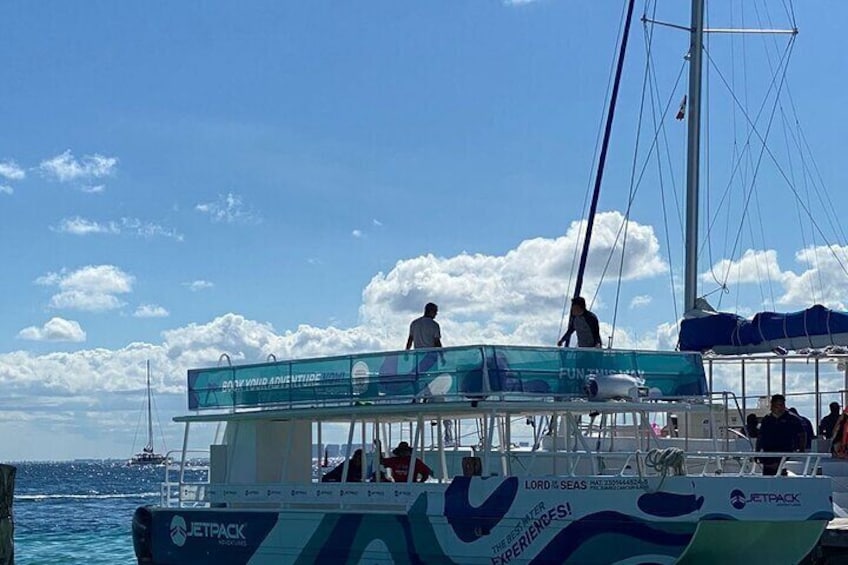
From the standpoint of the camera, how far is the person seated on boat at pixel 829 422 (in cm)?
1903

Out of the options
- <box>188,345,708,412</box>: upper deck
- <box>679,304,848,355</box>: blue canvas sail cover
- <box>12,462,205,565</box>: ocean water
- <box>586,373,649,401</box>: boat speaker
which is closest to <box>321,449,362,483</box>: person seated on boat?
<box>188,345,708,412</box>: upper deck

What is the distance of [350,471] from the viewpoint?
738 inches

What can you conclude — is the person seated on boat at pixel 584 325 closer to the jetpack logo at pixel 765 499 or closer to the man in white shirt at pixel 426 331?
the man in white shirt at pixel 426 331

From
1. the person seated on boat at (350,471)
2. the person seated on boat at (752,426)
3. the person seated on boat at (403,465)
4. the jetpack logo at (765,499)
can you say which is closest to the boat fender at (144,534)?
the person seated on boat at (350,471)

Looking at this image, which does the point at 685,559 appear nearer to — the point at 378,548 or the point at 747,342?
the point at 378,548

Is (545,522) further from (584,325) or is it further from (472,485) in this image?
(584,325)

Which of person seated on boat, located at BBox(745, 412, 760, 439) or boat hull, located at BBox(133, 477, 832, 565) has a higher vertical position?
person seated on boat, located at BBox(745, 412, 760, 439)

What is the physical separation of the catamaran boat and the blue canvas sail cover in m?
1.73

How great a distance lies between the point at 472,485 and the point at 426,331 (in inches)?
107

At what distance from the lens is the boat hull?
1404 centimetres

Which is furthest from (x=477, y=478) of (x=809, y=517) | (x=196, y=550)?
(x=196, y=550)

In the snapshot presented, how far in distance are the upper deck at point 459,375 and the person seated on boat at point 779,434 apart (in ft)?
2.80

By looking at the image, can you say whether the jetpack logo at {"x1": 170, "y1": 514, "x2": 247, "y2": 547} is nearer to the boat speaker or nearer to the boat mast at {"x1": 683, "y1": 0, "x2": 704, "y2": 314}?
the boat speaker

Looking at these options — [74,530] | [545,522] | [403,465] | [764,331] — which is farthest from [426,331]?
[74,530]
